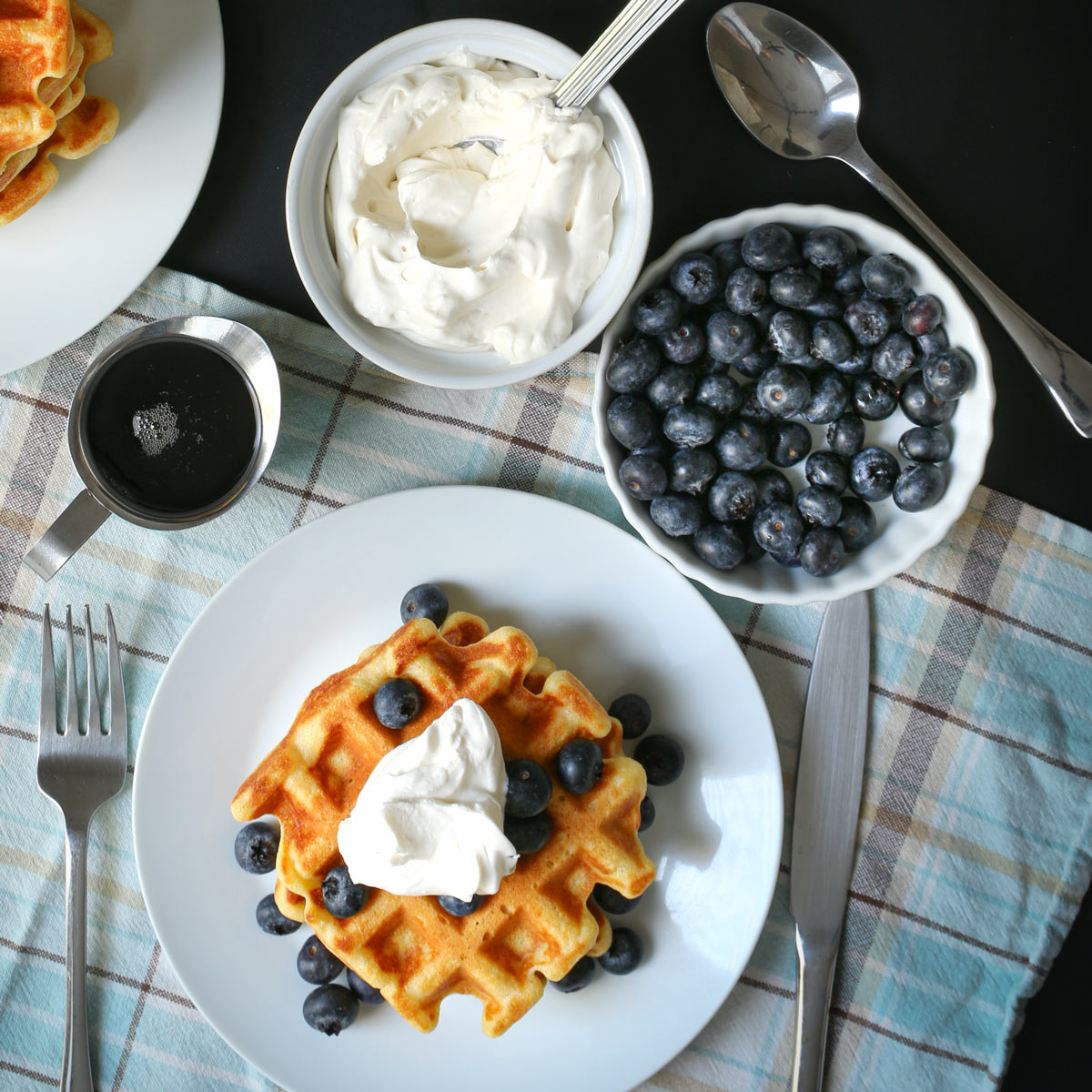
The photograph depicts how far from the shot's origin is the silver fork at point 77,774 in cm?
172

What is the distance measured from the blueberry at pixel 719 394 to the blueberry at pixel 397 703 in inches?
27.9

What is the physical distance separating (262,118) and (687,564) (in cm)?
116

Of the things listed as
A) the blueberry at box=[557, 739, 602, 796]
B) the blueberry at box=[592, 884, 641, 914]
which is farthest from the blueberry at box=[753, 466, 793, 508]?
the blueberry at box=[592, 884, 641, 914]

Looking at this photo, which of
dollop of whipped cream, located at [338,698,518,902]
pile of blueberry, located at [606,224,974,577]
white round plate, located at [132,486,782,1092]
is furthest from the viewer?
white round plate, located at [132,486,782,1092]

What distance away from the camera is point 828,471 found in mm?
1629

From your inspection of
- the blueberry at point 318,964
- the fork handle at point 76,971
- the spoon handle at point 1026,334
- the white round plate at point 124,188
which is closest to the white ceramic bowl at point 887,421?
the spoon handle at point 1026,334

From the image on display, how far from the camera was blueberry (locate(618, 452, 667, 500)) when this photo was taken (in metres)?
1.60

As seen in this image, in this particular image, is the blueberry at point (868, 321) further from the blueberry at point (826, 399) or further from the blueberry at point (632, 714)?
the blueberry at point (632, 714)

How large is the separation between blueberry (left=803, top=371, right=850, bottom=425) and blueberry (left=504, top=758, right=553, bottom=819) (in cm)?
79

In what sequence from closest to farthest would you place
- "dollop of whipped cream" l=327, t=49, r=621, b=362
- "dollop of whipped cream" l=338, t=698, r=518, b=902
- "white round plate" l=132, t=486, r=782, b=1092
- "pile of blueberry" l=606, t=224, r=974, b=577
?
→ "dollop of whipped cream" l=338, t=698, r=518, b=902
"dollop of whipped cream" l=327, t=49, r=621, b=362
"pile of blueberry" l=606, t=224, r=974, b=577
"white round plate" l=132, t=486, r=782, b=1092

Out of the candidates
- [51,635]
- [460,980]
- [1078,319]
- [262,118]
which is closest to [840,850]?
[460,980]

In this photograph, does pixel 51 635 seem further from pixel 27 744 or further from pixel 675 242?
pixel 675 242

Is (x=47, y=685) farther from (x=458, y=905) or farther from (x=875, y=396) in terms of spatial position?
(x=875, y=396)

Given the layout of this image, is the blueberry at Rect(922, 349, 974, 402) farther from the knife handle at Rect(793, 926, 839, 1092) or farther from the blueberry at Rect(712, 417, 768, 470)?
the knife handle at Rect(793, 926, 839, 1092)
